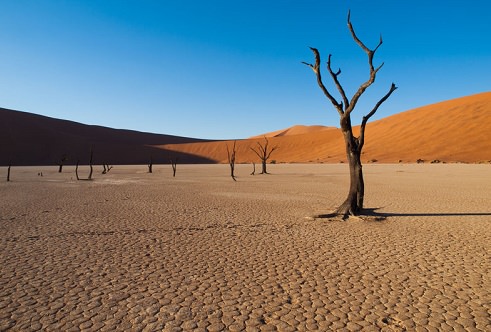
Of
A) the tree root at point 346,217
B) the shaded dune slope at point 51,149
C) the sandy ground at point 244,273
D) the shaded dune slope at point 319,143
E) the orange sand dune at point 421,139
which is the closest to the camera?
the sandy ground at point 244,273

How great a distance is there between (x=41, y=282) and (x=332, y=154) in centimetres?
5821

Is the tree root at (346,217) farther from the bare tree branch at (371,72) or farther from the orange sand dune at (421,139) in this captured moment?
the orange sand dune at (421,139)

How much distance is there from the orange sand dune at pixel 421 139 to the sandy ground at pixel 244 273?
38428 millimetres

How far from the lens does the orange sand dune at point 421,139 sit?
43.8m

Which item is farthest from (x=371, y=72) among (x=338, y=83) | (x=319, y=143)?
(x=319, y=143)

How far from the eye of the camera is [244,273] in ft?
16.6

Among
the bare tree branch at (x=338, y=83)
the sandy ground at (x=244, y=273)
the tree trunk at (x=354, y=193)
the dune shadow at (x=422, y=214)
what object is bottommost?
the sandy ground at (x=244, y=273)

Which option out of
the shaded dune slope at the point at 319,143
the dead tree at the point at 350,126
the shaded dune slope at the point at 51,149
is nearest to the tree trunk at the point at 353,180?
the dead tree at the point at 350,126

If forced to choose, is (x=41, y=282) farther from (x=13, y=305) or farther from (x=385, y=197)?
(x=385, y=197)

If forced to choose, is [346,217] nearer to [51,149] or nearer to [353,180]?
[353,180]

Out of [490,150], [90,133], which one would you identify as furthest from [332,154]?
[90,133]

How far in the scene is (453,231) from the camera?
7.57 meters

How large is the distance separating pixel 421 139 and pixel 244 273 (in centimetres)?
5295

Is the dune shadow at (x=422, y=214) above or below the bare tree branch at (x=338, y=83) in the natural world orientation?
below
